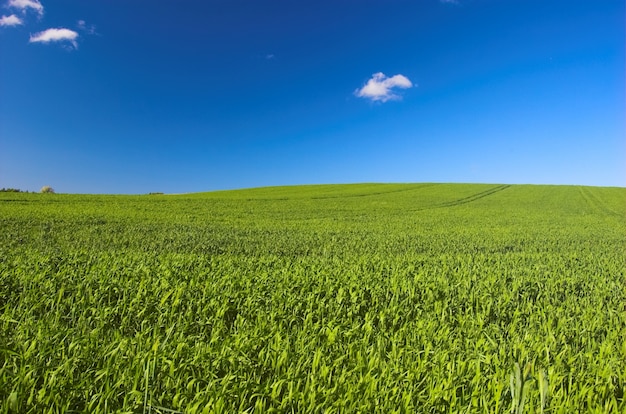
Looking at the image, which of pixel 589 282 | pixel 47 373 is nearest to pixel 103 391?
pixel 47 373

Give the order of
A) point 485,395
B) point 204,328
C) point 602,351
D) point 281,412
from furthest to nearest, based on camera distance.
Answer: point 204,328, point 602,351, point 485,395, point 281,412

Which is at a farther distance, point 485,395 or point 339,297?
point 339,297

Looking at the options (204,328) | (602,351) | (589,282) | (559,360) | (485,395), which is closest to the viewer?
(485,395)

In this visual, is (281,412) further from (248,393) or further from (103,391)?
(103,391)

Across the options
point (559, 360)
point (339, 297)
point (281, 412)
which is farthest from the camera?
point (339, 297)

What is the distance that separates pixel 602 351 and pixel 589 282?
4.27 m

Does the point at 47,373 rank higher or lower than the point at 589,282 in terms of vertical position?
higher

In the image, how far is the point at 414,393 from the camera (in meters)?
3.27

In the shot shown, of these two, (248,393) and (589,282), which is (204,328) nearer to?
(248,393)

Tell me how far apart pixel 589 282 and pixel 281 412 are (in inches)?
302

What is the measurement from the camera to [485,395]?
3.19 m

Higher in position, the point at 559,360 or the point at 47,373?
the point at 47,373

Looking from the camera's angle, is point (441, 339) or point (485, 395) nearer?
point (485, 395)

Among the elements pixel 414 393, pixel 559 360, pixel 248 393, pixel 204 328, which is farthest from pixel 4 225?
pixel 559 360
